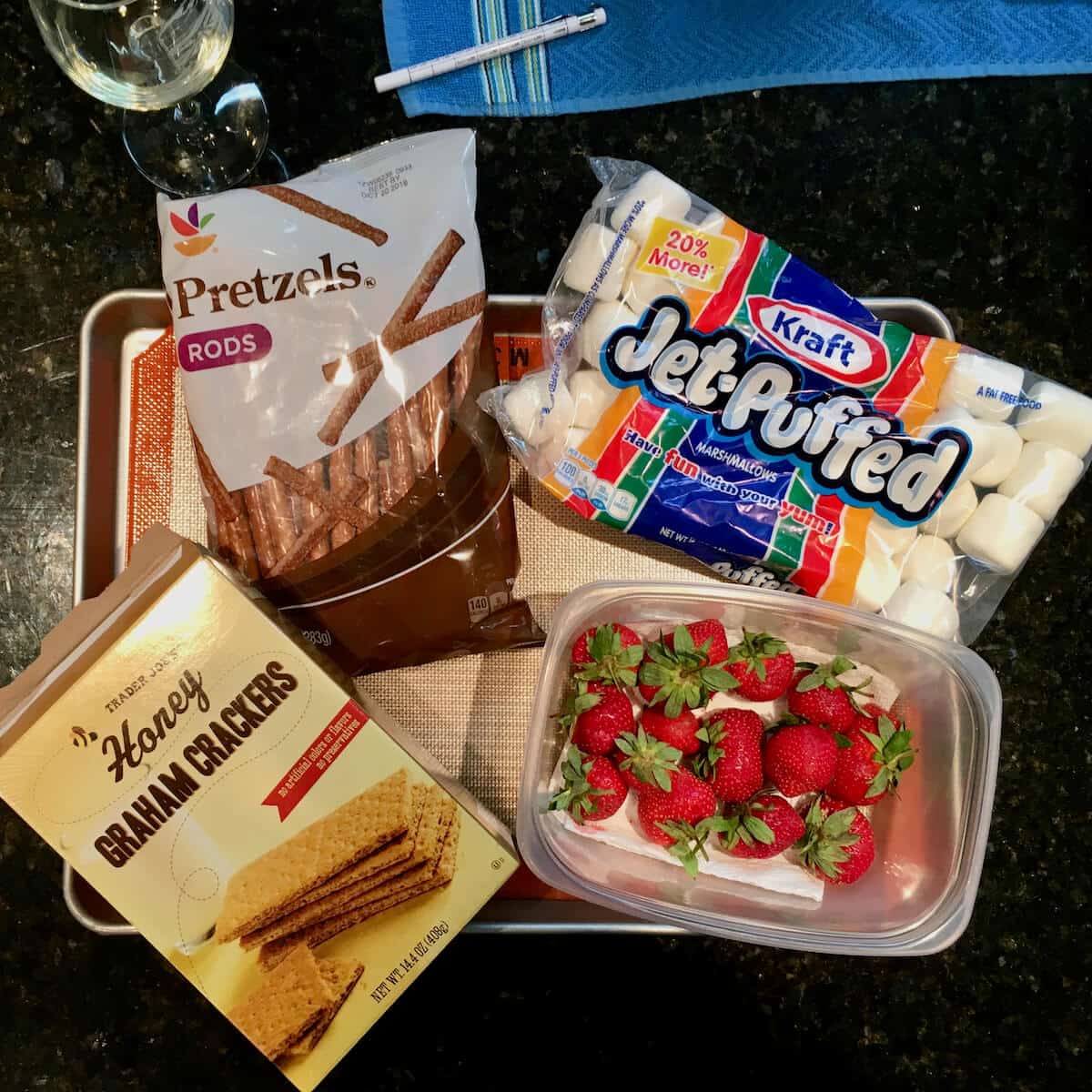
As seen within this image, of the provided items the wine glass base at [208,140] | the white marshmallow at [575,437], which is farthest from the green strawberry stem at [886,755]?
the wine glass base at [208,140]

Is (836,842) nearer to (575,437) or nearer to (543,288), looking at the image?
(575,437)

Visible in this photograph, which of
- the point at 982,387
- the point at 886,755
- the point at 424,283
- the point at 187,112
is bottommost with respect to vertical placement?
the point at 886,755

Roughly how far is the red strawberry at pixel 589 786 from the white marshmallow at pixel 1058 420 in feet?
1.50

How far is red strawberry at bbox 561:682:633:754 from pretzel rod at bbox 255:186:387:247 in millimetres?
403

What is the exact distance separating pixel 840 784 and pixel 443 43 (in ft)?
2.52

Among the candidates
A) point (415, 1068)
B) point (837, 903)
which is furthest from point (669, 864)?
point (415, 1068)

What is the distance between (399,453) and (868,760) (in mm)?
446

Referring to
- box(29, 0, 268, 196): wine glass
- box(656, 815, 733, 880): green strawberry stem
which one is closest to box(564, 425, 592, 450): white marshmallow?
box(656, 815, 733, 880): green strawberry stem

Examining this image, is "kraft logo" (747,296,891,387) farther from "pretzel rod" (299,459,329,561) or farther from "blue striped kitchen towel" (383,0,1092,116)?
"pretzel rod" (299,459,329,561)

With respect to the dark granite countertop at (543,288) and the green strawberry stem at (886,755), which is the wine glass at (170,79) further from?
the green strawberry stem at (886,755)

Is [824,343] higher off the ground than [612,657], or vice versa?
[824,343]

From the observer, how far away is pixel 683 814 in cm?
69

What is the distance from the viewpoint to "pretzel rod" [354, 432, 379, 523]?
723mm

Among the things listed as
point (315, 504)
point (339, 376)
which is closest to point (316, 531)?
point (315, 504)
